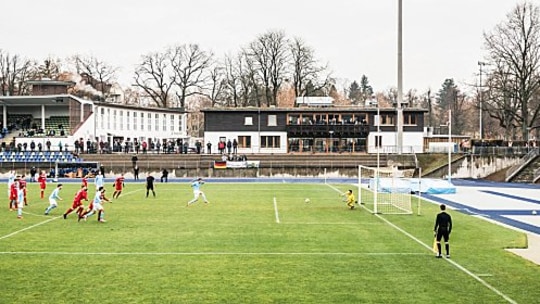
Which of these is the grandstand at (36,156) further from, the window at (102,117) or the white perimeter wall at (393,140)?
the white perimeter wall at (393,140)

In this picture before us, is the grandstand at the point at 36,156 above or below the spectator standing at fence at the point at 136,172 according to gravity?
above

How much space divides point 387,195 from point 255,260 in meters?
26.2

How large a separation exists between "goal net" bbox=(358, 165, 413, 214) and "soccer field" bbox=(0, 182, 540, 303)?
7.89 ft

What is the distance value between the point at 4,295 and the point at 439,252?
39.4ft

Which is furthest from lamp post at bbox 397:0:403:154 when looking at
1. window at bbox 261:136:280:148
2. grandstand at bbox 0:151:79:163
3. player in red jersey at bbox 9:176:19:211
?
player in red jersey at bbox 9:176:19:211

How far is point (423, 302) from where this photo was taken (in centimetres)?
1288

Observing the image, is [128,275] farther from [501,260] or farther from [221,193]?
[221,193]

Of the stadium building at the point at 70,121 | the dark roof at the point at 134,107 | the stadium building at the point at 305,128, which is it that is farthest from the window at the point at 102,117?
the stadium building at the point at 305,128

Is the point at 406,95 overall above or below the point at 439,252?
above

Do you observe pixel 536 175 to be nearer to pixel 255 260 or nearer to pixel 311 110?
pixel 311 110

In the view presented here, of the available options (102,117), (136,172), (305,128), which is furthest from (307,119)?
(102,117)

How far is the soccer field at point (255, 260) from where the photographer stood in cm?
1366

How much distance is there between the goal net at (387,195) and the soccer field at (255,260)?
2404 mm

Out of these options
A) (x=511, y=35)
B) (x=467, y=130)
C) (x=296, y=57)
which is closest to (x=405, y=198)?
(x=511, y=35)
